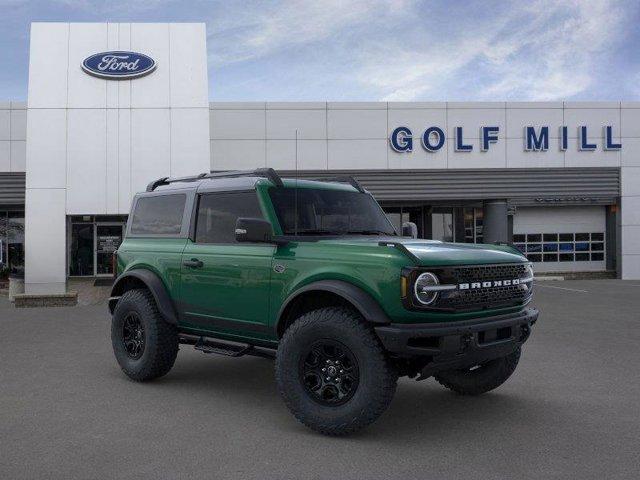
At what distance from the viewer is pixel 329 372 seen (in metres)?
4.79

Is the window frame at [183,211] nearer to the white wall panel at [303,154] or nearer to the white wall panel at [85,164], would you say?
the white wall panel at [85,164]

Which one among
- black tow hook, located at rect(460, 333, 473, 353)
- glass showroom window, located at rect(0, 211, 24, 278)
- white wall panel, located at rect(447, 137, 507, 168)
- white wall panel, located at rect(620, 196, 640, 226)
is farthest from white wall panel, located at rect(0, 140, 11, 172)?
white wall panel, located at rect(620, 196, 640, 226)

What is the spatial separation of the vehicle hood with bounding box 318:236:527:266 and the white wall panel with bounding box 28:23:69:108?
52.8 ft

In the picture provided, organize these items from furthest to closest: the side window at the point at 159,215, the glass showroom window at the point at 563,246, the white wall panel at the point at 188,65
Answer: the glass showroom window at the point at 563,246, the white wall panel at the point at 188,65, the side window at the point at 159,215

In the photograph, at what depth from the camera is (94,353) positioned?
8305 mm

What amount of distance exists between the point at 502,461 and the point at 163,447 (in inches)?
93.2

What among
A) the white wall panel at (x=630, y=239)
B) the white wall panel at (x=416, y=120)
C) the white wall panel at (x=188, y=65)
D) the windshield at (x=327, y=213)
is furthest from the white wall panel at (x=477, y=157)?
the windshield at (x=327, y=213)

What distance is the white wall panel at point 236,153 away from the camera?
23.7 m

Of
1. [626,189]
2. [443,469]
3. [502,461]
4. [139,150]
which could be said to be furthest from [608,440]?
[626,189]

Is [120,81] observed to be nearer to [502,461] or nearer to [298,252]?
[298,252]

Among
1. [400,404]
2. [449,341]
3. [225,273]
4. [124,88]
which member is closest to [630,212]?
[124,88]

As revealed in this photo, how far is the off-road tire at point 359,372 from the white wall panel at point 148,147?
48.1 feet

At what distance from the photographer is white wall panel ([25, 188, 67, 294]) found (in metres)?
18.6

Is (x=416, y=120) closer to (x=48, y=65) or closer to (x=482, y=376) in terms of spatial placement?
(x=48, y=65)
